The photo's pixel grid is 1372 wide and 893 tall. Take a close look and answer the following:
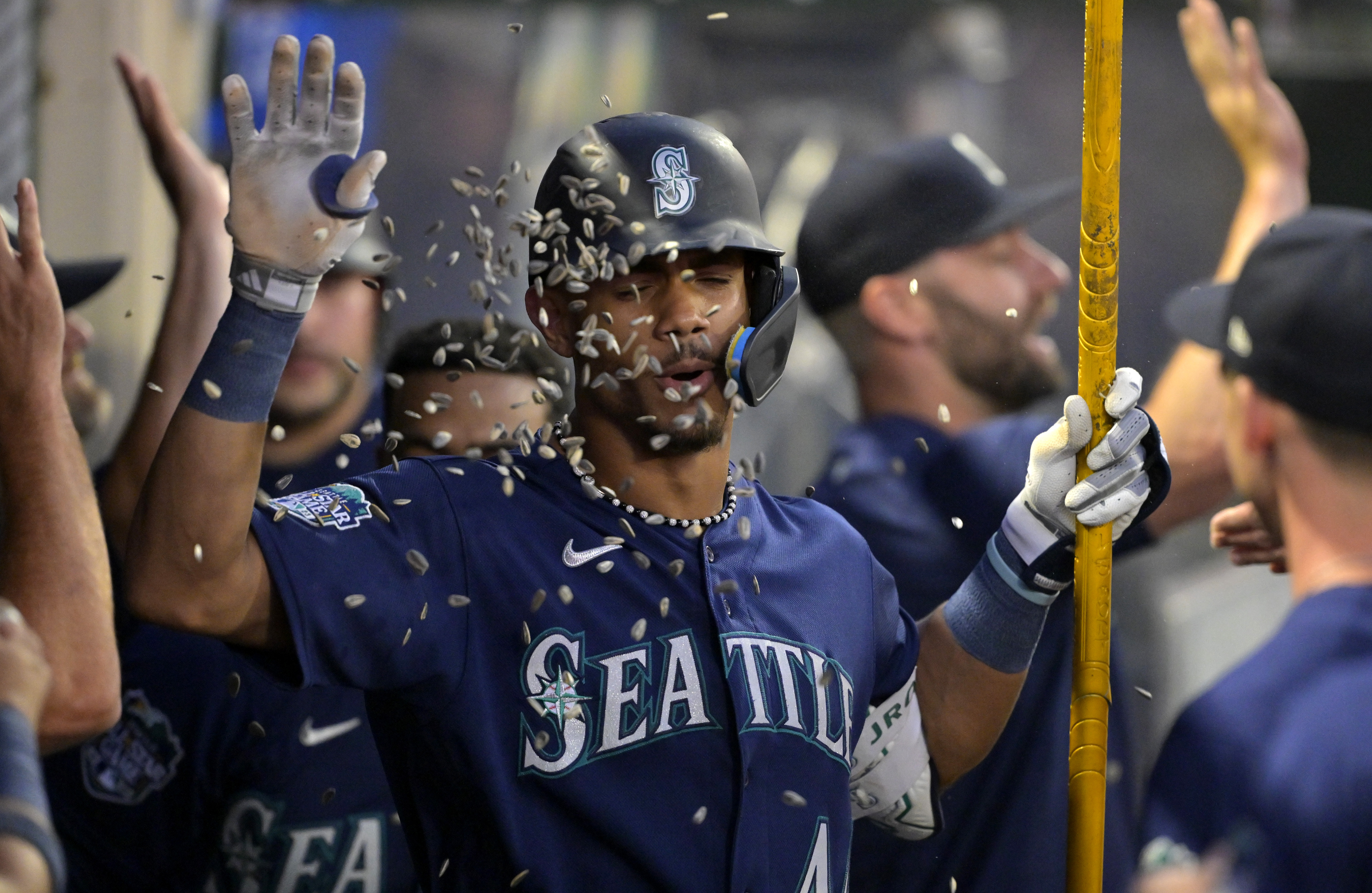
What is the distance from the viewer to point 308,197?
205 centimetres

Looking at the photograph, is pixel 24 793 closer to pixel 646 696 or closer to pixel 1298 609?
pixel 646 696

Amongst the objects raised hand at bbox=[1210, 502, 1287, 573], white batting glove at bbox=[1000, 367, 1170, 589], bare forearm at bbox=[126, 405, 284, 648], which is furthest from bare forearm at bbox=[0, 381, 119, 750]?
raised hand at bbox=[1210, 502, 1287, 573]

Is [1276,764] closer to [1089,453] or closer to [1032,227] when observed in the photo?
[1089,453]

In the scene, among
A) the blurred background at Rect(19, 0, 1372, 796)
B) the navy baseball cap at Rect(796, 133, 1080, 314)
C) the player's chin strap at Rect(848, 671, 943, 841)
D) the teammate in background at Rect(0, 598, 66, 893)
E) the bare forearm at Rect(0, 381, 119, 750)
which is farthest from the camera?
the blurred background at Rect(19, 0, 1372, 796)

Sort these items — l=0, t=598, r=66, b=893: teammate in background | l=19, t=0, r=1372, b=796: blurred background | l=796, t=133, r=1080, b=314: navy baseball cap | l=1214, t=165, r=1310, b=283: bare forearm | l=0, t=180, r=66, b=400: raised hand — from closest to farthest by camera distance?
l=0, t=598, r=66, b=893: teammate in background, l=0, t=180, r=66, b=400: raised hand, l=796, t=133, r=1080, b=314: navy baseball cap, l=1214, t=165, r=1310, b=283: bare forearm, l=19, t=0, r=1372, b=796: blurred background

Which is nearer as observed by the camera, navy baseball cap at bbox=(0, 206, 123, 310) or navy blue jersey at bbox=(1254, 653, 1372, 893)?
navy blue jersey at bbox=(1254, 653, 1372, 893)

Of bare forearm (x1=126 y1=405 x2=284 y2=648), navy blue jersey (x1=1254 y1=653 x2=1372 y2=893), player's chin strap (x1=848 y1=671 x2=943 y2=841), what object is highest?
bare forearm (x1=126 y1=405 x2=284 y2=648)

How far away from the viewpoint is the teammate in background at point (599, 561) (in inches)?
79.8

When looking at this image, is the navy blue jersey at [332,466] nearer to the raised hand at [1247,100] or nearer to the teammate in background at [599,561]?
the teammate in background at [599,561]

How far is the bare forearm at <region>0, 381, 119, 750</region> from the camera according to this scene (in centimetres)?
211

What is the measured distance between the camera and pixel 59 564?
7.06 feet

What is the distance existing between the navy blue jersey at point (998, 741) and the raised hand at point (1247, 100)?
1.11 m

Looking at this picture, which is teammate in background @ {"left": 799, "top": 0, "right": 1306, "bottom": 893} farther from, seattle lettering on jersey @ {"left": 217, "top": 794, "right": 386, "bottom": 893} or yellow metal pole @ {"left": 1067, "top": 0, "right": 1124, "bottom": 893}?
seattle lettering on jersey @ {"left": 217, "top": 794, "right": 386, "bottom": 893}

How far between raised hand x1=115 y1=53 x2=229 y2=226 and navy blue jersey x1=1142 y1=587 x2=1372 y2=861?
86.8 inches
